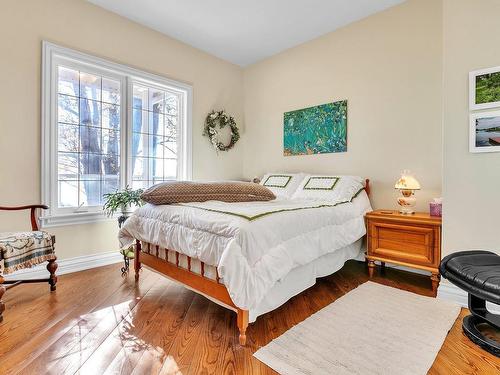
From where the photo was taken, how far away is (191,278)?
195 cm

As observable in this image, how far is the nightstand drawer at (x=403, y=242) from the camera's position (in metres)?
2.36

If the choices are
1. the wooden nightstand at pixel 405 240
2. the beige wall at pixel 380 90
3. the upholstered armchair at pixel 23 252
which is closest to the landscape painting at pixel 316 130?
the beige wall at pixel 380 90

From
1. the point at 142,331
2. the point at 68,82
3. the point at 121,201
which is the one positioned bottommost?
the point at 142,331

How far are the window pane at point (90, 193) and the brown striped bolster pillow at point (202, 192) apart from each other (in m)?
1.14

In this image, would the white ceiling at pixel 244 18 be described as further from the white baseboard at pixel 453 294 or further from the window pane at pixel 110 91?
the white baseboard at pixel 453 294

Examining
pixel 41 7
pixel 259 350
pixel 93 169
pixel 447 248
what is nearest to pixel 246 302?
pixel 259 350

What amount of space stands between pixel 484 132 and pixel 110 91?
368cm

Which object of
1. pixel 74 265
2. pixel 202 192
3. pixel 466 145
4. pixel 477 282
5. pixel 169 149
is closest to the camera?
pixel 477 282

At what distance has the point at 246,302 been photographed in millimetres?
1531

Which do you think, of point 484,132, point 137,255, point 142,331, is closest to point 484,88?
point 484,132

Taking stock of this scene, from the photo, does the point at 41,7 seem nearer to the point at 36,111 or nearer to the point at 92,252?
the point at 36,111

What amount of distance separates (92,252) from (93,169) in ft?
3.07

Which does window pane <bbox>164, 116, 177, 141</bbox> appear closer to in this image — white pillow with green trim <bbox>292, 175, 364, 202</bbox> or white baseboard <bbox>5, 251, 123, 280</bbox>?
white baseboard <bbox>5, 251, 123, 280</bbox>

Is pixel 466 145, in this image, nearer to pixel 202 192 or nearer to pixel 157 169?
pixel 202 192
